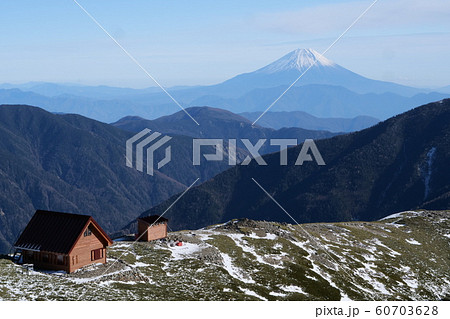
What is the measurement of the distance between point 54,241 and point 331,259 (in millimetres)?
52768

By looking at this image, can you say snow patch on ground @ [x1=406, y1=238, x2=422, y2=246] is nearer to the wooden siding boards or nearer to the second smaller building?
the second smaller building

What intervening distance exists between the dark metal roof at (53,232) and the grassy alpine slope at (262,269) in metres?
3.89

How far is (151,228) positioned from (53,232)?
74.4ft

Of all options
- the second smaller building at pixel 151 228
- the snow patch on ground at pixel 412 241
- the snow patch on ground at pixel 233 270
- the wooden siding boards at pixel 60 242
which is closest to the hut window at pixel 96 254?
the wooden siding boards at pixel 60 242

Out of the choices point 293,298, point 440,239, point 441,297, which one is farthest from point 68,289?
point 440,239

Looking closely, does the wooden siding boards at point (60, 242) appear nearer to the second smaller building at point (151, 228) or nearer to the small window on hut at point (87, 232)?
the small window on hut at point (87, 232)

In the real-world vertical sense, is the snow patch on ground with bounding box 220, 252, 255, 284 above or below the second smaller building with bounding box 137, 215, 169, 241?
below

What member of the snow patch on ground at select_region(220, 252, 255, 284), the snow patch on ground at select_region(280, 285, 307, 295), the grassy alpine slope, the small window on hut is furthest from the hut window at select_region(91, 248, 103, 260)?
the snow patch on ground at select_region(280, 285, 307, 295)

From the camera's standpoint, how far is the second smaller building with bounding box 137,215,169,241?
89250 mm

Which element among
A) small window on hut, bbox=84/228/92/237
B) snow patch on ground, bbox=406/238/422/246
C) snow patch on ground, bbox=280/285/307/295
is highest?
small window on hut, bbox=84/228/92/237

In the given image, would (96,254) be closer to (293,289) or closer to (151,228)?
(151,228)

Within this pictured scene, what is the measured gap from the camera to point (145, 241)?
293 feet

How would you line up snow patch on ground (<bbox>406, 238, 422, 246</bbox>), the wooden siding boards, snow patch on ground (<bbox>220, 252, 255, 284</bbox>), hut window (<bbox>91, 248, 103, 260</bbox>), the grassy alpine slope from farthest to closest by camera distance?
snow patch on ground (<bbox>406, 238, 422, 246</bbox>) → snow patch on ground (<bbox>220, 252, 255, 284</bbox>) → hut window (<bbox>91, 248, 103, 260</bbox>) → the wooden siding boards → the grassy alpine slope
